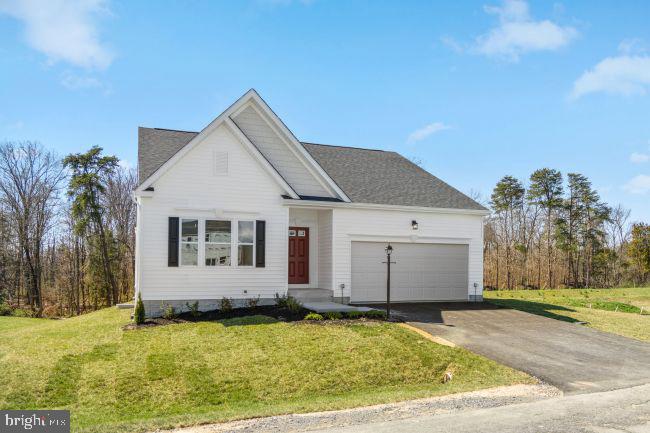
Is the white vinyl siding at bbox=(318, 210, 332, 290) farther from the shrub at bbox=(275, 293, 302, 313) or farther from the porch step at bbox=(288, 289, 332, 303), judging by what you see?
the shrub at bbox=(275, 293, 302, 313)

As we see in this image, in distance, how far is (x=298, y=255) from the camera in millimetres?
17984

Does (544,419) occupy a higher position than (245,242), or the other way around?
(245,242)

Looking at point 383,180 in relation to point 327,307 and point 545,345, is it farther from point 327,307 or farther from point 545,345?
point 545,345

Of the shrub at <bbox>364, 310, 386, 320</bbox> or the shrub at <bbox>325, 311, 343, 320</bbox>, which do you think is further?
the shrub at <bbox>364, 310, 386, 320</bbox>

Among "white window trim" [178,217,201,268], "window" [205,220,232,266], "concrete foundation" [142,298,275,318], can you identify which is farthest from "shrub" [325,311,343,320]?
"white window trim" [178,217,201,268]

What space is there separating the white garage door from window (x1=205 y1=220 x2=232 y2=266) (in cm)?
471

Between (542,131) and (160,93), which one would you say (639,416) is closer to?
(160,93)

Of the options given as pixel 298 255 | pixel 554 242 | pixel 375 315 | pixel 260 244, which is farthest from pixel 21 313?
pixel 554 242

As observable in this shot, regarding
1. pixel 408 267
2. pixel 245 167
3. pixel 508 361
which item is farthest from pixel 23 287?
pixel 508 361

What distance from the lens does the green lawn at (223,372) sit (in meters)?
8.34

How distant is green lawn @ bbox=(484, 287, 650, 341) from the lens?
15.2 m

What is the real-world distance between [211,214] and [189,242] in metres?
1.07

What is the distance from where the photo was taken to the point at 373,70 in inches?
722

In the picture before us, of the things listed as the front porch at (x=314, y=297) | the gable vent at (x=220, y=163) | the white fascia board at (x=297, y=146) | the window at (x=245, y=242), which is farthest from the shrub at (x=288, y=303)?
the gable vent at (x=220, y=163)
